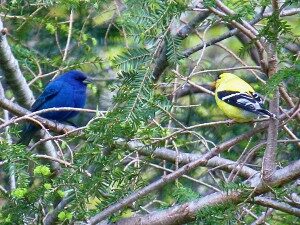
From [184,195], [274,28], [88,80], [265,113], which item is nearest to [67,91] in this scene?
[88,80]

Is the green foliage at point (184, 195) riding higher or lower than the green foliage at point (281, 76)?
lower

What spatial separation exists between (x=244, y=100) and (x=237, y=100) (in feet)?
0.25

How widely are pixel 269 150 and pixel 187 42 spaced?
4003mm

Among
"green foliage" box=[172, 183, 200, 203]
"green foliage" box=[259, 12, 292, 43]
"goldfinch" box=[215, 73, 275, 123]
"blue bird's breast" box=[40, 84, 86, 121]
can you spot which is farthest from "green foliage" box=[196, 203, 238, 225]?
"blue bird's breast" box=[40, 84, 86, 121]

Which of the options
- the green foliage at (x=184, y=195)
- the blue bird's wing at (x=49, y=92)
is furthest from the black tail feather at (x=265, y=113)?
the blue bird's wing at (x=49, y=92)

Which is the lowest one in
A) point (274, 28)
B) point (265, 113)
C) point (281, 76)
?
point (265, 113)

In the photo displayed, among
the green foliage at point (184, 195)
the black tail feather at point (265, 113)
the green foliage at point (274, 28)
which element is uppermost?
the green foliage at point (274, 28)

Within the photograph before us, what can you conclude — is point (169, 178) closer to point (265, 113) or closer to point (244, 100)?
point (265, 113)

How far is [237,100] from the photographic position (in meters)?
4.55

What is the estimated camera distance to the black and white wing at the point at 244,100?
4273 millimetres

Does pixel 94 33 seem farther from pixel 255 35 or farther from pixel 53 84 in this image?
pixel 255 35

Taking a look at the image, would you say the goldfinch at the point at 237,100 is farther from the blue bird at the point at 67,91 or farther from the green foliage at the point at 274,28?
the blue bird at the point at 67,91

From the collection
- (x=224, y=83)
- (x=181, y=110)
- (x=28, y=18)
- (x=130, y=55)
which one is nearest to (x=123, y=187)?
(x=130, y=55)

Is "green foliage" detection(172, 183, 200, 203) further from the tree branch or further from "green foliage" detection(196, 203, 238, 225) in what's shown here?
"green foliage" detection(196, 203, 238, 225)
